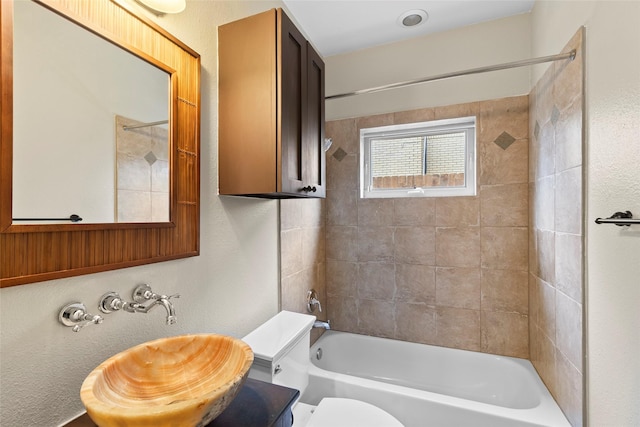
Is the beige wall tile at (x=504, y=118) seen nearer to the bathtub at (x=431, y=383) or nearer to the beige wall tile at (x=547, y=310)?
the beige wall tile at (x=547, y=310)

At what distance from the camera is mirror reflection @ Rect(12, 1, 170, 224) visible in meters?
0.69

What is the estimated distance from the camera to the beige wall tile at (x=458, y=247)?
204cm

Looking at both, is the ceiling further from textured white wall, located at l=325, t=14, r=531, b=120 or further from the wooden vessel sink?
the wooden vessel sink

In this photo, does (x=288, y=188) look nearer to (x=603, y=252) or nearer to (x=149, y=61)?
(x=149, y=61)

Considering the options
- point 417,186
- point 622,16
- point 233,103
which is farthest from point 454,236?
point 233,103

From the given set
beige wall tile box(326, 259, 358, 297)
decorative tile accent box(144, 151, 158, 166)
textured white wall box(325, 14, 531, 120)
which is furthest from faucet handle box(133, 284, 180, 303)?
textured white wall box(325, 14, 531, 120)

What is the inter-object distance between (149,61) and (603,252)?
1.78 metres

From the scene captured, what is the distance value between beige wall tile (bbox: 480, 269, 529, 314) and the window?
0.60 m

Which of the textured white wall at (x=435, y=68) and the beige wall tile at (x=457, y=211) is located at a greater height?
the textured white wall at (x=435, y=68)

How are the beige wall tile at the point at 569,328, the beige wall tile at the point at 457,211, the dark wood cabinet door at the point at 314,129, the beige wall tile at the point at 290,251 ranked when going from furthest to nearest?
the beige wall tile at the point at 457,211
the beige wall tile at the point at 290,251
the dark wood cabinet door at the point at 314,129
the beige wall tile at the point at 569,328

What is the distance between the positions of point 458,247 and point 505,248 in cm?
29

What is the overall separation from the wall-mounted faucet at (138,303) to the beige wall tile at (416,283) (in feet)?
5.65

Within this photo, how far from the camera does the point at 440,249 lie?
83.4 inches

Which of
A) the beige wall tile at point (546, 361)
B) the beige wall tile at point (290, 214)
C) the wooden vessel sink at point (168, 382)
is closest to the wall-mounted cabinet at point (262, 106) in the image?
the beige wall tile at point (290, 214)
